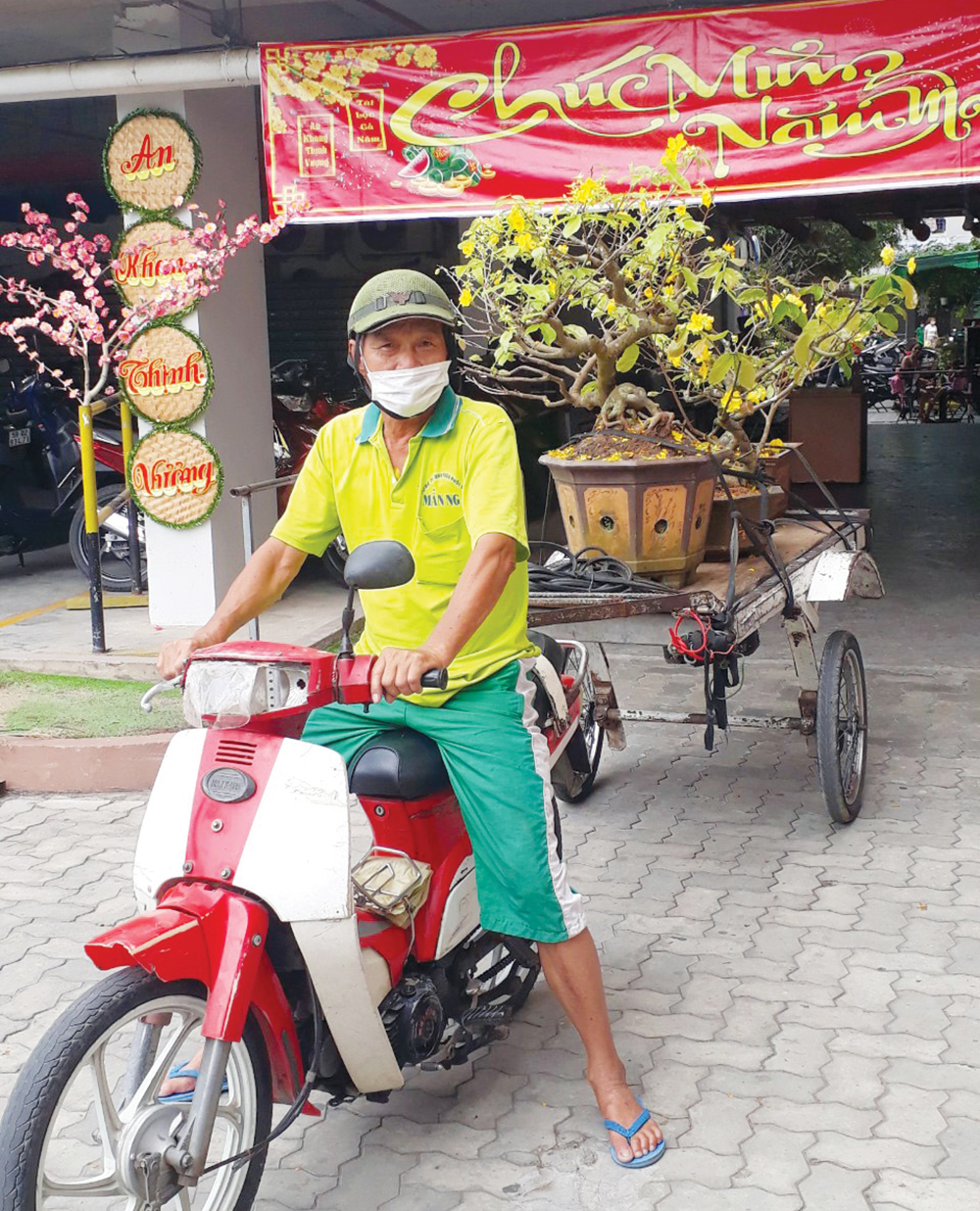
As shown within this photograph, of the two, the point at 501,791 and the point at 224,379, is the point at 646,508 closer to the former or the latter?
the point at 501,791

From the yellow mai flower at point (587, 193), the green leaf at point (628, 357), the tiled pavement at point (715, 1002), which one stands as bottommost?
the tiled pavement at point (715, 1002)

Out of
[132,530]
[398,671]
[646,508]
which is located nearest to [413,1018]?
[398,671]

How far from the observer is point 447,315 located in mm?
2836

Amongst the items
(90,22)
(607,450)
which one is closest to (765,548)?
(607,450)

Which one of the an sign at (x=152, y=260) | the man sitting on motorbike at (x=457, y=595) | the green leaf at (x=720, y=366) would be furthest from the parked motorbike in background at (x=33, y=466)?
the man sitting on motorbike at (x=457, y=595)

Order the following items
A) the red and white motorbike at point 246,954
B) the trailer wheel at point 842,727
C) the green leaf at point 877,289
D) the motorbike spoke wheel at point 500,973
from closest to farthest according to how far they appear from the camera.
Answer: the red and white motorbike at point 246,954 < the motorbike spoke wheel at point 500,973 < the green leaf at point 877,289 < the trailer wheel at point 842,727

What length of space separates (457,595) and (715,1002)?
1543mm

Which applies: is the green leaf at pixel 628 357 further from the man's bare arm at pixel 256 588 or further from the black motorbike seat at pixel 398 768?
the black motorbike seat at pixel 398 768

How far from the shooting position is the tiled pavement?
2.80 meters

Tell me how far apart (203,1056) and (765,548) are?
278 centimetres

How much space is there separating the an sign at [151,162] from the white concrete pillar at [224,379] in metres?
0.14

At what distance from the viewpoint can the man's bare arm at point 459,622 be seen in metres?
2.37

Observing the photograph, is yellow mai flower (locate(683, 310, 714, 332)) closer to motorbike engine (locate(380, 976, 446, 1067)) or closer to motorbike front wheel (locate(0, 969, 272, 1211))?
motorbike engine (locate(380, 976, 446, 1067))

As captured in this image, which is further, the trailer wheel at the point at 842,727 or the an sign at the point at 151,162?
the an sign at the point at 151,162
